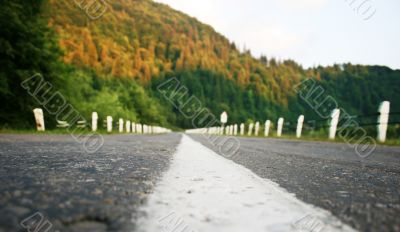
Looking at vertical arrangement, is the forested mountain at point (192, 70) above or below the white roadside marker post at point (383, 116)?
above

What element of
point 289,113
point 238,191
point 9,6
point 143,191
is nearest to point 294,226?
point 238,191

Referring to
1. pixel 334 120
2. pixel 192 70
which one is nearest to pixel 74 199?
pixel 334 120

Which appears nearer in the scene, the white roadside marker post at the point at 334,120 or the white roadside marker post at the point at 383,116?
the white roadside marker post at the point at 383,116

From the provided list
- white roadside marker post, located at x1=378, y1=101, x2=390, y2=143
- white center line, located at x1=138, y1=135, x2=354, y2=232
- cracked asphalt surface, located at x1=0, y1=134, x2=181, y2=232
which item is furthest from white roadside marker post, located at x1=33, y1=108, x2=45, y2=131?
white center line, located at x1=138, y1=135, x2=354, y2=232

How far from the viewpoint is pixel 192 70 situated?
12625 centimetres

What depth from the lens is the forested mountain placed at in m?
75.0

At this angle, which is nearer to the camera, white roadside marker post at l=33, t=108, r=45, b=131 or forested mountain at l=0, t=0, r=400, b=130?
white roadside marker post at l=33, t=108, r=45, b=131

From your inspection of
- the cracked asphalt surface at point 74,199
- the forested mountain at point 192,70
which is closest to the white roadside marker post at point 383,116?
the cracked asphalt surface at point 74,199

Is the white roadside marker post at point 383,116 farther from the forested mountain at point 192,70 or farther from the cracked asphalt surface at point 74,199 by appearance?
the forested mountain at point 192,70

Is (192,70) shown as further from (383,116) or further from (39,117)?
(383,116)

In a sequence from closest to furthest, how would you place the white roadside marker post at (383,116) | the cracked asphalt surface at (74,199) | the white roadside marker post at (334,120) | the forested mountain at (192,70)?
the cracked asphalt surface at (74,199)
the white roadside marker post at (383,116)
the white roadside marker post at (334,120)
the forested mountain at (192,70)

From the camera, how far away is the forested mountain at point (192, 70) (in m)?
75.0

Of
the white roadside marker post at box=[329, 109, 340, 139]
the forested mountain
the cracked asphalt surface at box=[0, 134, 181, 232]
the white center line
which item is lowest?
the cracked asphalt surface at box=[0, 134, 181, 232]

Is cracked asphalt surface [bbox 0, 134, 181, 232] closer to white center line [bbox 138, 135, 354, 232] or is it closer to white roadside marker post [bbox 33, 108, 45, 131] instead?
white center line [bbox 138, 135, 354, 232]
